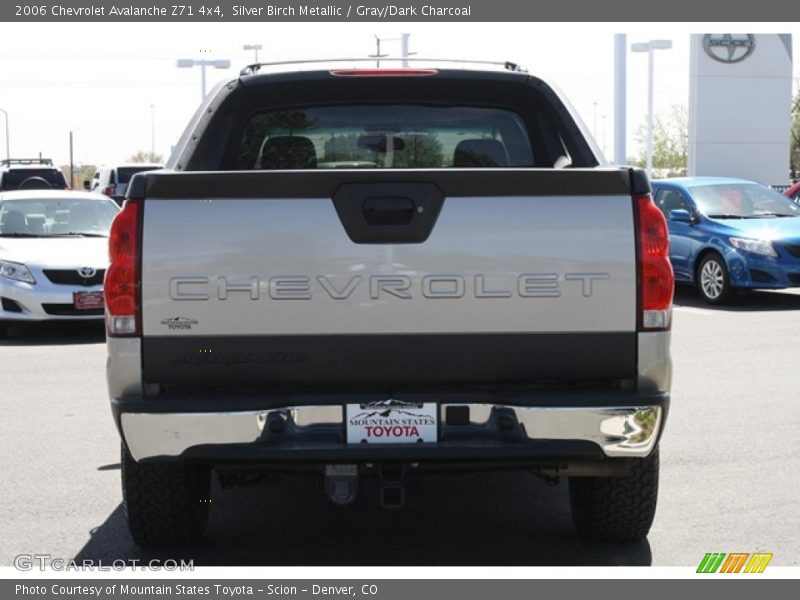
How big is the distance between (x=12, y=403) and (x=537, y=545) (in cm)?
513

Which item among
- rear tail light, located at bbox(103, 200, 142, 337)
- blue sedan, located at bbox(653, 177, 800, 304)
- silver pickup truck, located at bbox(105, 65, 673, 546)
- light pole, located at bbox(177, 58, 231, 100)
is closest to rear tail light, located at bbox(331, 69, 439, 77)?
silver pickup truck, located at bbox(105, 65, 673, 546)

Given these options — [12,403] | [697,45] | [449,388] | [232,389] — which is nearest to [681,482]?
[449,388]

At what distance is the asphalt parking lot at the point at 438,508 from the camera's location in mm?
5281

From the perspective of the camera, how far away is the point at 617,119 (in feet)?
123

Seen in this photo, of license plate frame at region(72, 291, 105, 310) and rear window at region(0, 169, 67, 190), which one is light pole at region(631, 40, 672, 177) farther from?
license plate frame at region(72, 291, 105, 310)

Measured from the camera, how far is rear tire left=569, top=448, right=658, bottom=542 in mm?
5145

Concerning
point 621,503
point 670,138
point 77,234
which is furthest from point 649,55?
point 621,503

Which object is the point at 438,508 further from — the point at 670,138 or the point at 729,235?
the point at 670,138

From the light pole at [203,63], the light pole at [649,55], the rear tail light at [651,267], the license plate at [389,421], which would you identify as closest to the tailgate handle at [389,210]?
the license plate at [389,421]

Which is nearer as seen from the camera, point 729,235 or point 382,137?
point 382,137

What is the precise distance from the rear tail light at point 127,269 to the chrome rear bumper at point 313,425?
1.10ft

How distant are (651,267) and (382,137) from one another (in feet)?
7.17

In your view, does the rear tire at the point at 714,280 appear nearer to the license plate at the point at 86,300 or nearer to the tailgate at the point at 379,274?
the license plate at the point at 86,300

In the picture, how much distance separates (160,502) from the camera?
5.05 m
